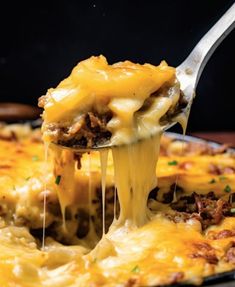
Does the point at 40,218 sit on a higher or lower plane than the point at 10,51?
lower

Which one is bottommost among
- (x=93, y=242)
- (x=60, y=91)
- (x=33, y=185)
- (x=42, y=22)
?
(x=93, y=242)

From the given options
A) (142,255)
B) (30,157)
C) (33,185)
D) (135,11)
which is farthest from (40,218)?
(135,11)

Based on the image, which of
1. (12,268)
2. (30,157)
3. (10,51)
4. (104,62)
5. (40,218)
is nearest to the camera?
(12,268)

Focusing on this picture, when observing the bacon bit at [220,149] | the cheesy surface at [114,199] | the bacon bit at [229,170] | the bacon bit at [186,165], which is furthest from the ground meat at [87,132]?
the bacon bit at [220,149]

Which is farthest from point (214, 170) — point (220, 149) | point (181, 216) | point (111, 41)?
point (111, 41)

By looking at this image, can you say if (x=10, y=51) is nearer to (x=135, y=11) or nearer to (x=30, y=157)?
(x=135, y=11)
